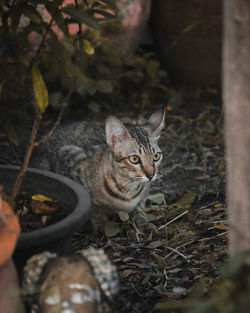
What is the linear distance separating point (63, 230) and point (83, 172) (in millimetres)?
1490

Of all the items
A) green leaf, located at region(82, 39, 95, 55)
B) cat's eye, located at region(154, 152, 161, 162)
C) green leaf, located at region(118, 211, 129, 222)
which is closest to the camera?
green leaf, located at region(82, 39, 95, 55)

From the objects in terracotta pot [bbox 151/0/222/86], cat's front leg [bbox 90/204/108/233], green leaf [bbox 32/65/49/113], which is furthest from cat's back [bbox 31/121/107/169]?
terracotta pot [bbox 151/0/222/86]

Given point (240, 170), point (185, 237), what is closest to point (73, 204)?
Result: point (185, 237)

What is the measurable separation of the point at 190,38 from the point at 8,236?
16.4 feet

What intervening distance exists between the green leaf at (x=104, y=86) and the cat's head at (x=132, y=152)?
214 cm

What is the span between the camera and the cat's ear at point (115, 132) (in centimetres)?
360

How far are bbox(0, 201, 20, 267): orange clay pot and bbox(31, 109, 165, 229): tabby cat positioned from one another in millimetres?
1514

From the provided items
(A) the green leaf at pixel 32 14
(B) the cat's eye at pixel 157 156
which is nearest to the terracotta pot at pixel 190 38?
(B) the cat's eye at pixel 157 156

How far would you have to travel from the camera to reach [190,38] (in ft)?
21.4

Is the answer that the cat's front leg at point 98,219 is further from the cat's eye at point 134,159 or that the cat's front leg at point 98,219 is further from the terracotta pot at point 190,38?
the terracotta pot at point 190,38

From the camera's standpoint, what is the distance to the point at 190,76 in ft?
22.3

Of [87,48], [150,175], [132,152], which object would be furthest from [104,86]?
[87,48]

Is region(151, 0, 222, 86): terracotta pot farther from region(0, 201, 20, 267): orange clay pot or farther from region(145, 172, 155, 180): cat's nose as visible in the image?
region(0, 201, 20, 267): orange clay pot

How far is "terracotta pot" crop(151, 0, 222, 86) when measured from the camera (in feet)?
20.7
